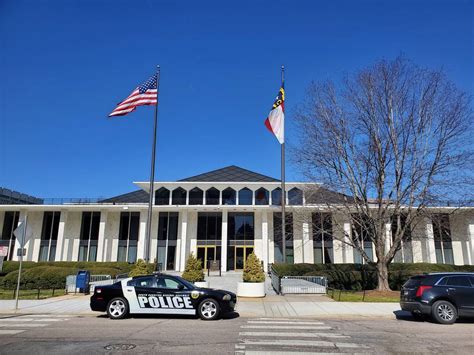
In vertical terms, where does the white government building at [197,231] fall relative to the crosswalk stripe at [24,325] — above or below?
above

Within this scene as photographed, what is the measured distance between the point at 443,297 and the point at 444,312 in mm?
438

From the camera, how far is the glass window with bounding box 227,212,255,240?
3675cm

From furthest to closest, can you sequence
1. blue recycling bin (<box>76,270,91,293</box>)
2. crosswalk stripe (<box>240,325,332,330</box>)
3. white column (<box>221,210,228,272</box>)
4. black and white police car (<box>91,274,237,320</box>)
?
white column (<box>221,210,228,272</box>) → blue recycling bin (<box>76,270,91,293</box>) → black and white police car (<box>91,274,237,320</box>) → crosswalk stripe (<box>240,325,332,330</box>)

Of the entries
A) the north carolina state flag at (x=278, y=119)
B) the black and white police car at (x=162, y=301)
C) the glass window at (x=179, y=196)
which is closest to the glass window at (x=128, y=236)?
the glass window at (x=179, y=196)

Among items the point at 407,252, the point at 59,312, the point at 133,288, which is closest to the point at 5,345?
the point at 133,288

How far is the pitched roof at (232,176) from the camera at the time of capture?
40.9 m

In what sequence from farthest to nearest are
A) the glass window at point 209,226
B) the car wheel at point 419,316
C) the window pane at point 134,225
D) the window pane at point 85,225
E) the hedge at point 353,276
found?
the window pane at point 85,225 < the window pane at point 134,225 < the glass window at point 209,226 < the hedge at point 353,276 < the car wheel at point 419,316

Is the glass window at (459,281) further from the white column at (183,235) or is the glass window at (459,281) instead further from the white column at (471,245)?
the white column at (471,245)

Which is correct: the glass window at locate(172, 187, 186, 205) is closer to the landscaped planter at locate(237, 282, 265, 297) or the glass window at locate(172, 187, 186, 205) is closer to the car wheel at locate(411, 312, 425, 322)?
the landscaped planter at locate(237, 282, 265, 297)

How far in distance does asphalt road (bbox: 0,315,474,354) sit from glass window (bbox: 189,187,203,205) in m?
27.5

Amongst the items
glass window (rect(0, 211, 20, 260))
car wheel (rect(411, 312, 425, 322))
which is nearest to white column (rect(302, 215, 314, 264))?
car wheel (rect(411, 312, 425, 322))

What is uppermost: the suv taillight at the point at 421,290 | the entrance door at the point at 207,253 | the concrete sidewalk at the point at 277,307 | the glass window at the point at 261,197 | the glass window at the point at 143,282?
the glass window at the point at 261,197

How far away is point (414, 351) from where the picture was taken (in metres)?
7.17

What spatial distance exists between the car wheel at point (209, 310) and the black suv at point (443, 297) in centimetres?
616
